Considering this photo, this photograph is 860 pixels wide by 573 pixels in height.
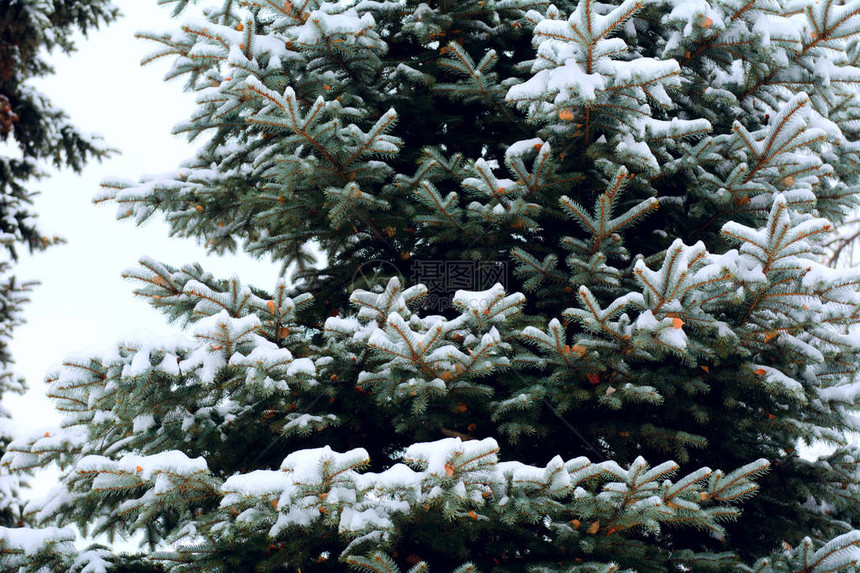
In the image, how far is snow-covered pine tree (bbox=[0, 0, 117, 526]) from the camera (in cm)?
807

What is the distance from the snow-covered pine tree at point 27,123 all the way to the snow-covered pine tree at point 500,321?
4584 mm

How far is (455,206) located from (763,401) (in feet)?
6.03

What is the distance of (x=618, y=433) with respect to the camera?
347 centimetres

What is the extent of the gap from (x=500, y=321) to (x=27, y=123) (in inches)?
303

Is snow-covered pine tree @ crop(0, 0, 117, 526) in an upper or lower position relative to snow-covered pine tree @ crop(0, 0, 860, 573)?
upper

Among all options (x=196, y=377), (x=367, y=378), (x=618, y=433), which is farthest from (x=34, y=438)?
(x=618, y=433)

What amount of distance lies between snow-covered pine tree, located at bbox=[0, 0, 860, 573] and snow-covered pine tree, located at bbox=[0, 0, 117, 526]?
458cm

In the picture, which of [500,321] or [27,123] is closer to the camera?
[500,321]

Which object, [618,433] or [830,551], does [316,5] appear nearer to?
[618,433]

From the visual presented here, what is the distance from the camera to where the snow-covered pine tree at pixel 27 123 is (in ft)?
26.5

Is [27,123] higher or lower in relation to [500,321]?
higher

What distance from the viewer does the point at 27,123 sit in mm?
8477

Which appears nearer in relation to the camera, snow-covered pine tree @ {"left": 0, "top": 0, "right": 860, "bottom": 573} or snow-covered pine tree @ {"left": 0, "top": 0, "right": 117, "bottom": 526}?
snow-covered pine tree @ {"left": 0, "top": 0, "right": 860, "bottom": 573}

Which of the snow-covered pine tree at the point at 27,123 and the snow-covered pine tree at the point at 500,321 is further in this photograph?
the snow-covered pine tree at the point at 27,123
